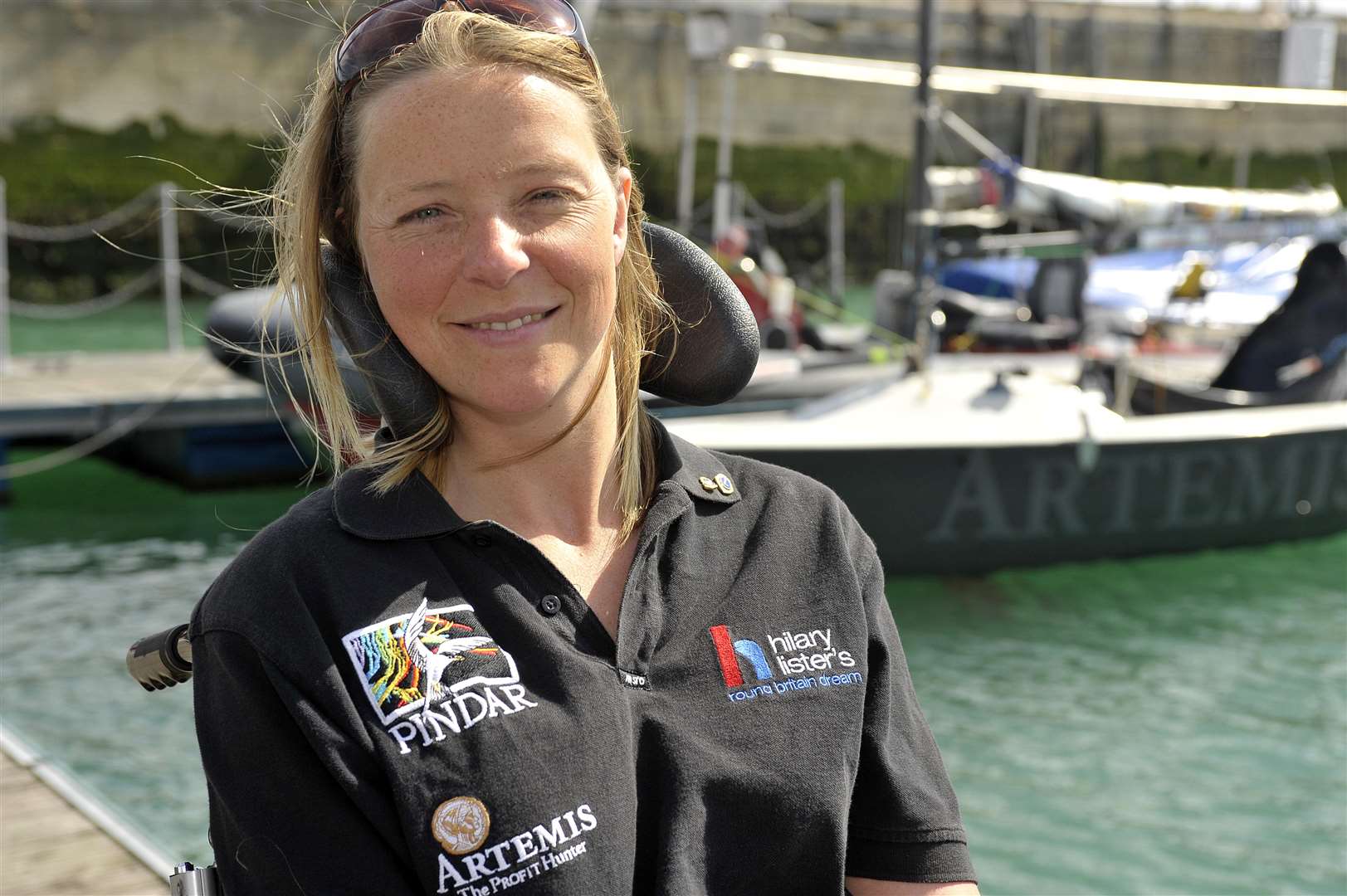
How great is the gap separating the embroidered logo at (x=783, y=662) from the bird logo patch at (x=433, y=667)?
0.22 meters

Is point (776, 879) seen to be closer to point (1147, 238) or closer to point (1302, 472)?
point (1302, 472)

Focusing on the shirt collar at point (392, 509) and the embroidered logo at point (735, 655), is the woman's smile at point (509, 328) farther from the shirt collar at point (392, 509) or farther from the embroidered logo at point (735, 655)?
the embroidered logo at point (735, 655)

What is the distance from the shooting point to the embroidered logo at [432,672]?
1.35 m

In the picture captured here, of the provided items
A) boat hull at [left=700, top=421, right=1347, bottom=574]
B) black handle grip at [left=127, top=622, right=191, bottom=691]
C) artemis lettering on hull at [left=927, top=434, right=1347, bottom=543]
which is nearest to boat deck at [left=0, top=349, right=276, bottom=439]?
boat hull at [left=700, top=421, right=1347, bottom=574]

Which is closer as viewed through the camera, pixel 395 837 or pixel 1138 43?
pixel 395 837

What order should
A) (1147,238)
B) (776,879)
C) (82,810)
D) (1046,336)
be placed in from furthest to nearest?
1. (1046,336)
2. (1147,238)
3. (82,810)
4. (776,879)

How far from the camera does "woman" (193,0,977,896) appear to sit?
1333 mm

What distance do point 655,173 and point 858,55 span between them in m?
5.05

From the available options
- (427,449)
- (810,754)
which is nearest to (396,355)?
(427,449)

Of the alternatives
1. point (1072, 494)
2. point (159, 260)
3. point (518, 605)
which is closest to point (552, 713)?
point (518, 605)

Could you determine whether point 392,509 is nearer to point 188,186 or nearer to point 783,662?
point 783,662

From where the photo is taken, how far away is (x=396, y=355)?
4.94 ft

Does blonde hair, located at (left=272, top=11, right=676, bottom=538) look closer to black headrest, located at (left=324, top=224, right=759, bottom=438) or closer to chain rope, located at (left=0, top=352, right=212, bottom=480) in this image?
black headrest, located at (left=324, top=224, right=759, bottom=438)

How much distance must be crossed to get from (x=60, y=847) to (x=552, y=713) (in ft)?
8.33
